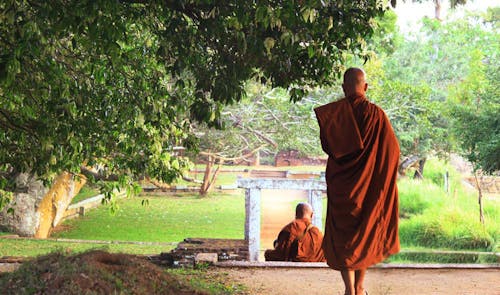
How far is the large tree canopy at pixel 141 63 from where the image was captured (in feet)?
17.0

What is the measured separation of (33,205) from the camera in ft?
53.6

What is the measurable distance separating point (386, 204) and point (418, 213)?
604 inches

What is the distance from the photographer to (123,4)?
609cm

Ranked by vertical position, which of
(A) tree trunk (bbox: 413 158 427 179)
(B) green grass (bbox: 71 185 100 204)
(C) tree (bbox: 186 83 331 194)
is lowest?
(B) green grass (bbox: 71 185 100 204)

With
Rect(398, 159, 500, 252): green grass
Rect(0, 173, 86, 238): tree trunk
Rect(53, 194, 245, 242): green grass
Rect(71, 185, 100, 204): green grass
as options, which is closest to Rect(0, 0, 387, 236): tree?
Rect(0, 173, 86, 238): tree trunk

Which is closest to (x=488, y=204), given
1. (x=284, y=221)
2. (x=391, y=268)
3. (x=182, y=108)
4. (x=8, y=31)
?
(x=284, y=221)

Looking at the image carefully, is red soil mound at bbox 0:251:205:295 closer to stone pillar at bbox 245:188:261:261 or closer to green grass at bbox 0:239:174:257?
stone pillar at bbox 245:188:261:261

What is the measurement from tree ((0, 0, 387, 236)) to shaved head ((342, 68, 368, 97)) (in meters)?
0.33

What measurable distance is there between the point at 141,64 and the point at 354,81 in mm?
2919

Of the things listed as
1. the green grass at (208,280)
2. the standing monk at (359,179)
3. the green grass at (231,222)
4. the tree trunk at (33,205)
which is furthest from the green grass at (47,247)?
the standing monk at (359,179)

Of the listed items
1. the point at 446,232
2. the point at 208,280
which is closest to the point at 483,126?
the point at 446,232

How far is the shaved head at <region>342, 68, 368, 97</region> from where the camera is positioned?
5496 mm

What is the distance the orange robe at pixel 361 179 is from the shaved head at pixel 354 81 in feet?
0.22

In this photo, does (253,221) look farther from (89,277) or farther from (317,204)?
(89,277)
